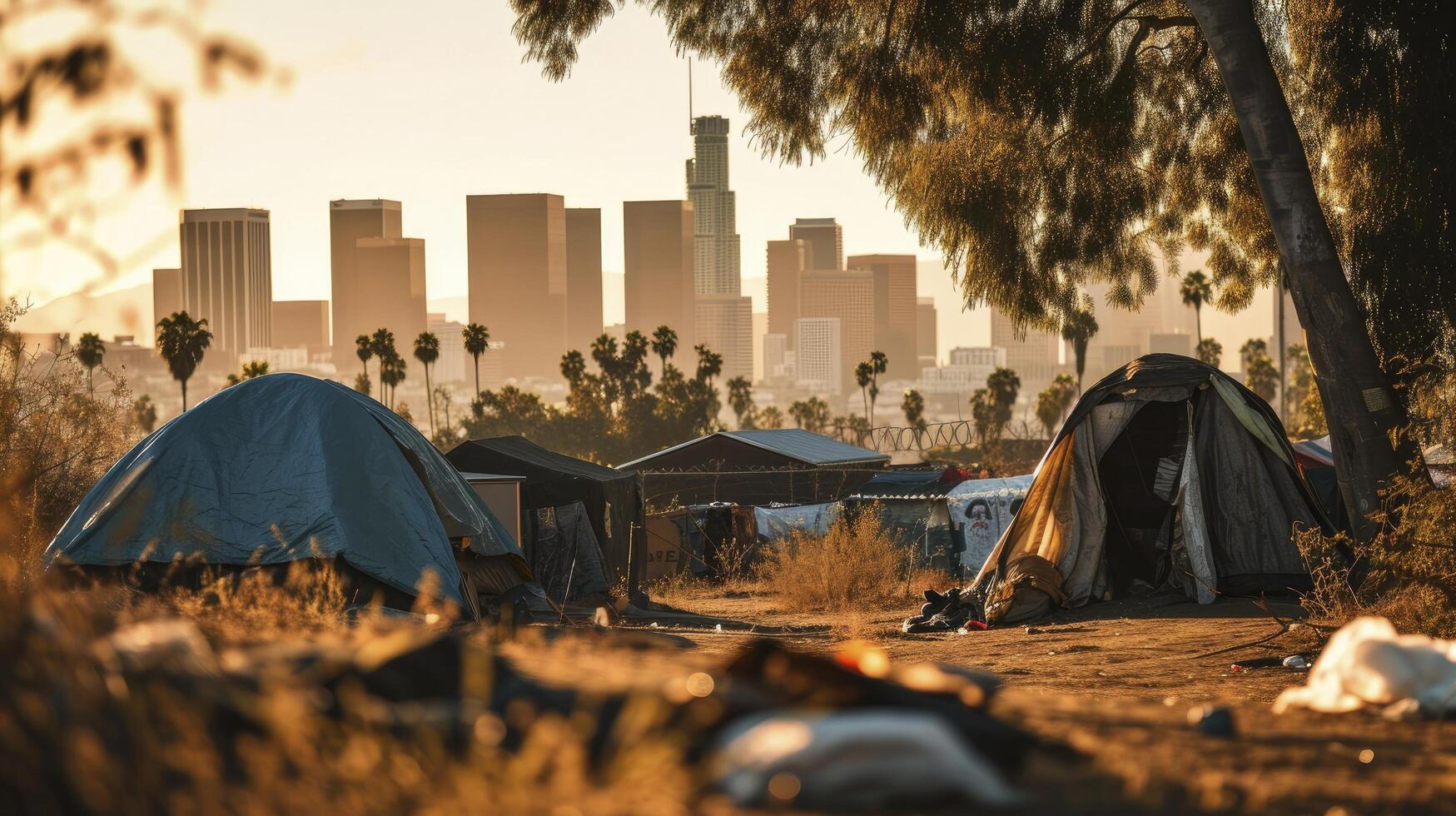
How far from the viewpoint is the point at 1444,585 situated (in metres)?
10.5

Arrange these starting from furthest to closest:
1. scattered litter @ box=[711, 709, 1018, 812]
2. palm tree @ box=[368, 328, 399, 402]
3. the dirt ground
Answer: palm tree @ box=[368, 328, 399, 402] → the dirt ground → scattered litter @ box=[711, 709, 1018, 812]

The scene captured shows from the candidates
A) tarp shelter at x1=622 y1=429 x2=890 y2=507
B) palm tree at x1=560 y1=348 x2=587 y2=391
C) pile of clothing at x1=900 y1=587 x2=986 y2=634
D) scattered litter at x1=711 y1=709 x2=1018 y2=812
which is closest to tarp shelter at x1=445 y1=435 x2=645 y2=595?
pile of clothing at x1=900 y1=587 x2=986 y2=634

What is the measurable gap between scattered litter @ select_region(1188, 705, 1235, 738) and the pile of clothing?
10.3 m

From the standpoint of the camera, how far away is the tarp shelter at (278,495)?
13711 millimetres

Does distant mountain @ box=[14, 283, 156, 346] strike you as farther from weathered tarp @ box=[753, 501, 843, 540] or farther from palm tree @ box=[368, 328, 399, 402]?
palm tree @ box=[368, 328, 399, 402]

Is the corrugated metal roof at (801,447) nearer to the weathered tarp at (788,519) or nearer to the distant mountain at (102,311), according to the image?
the weathered tarp at (788,519)

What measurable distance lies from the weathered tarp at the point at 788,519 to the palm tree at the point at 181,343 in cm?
4769

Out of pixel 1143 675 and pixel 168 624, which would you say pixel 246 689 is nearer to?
pixel 168 624

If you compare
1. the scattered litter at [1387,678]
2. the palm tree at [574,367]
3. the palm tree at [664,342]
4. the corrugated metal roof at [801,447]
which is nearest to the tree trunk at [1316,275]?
the scattered litter at [1387,678]

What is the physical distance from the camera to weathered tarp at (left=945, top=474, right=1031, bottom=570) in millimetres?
24469

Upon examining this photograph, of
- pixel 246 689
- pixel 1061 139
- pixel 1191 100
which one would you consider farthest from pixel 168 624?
pixel 1191 100

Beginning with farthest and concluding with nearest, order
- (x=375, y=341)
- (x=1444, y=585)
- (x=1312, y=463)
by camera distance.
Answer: (x=375, y=341) < (x=1312, y=463) < (x=1444, y=585)

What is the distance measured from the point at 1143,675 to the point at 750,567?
1697 cm

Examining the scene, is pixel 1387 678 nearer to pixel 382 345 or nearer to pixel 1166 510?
pixel 1166 510
